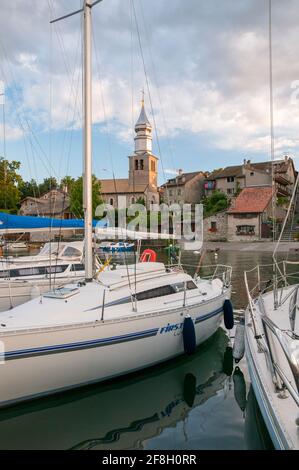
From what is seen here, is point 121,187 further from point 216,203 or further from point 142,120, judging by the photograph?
point 216,203

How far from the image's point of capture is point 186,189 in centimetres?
6944

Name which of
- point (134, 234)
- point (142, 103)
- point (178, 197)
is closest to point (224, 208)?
point (178, 197)

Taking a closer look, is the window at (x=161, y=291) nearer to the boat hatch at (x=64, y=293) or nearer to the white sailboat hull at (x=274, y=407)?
the boat hatch at (x=64, y=293)

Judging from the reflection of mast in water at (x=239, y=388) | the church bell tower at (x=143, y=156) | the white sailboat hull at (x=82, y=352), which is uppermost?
the church bell tower at (x=143, y=156)

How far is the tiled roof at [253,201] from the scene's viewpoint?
159ft

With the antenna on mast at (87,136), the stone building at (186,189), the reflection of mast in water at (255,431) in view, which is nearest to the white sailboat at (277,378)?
the reflection of mast in water at (255,431)

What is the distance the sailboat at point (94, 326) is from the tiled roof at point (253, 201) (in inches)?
1631

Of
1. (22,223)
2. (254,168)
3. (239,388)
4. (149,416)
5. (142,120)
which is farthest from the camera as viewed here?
(142,120)

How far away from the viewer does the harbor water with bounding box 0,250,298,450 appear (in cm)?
529

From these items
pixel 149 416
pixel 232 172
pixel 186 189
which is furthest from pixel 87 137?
pixel 186 189

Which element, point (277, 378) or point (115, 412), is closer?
point (277, 378)

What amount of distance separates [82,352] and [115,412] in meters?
1.13

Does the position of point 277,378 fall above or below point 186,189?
below
